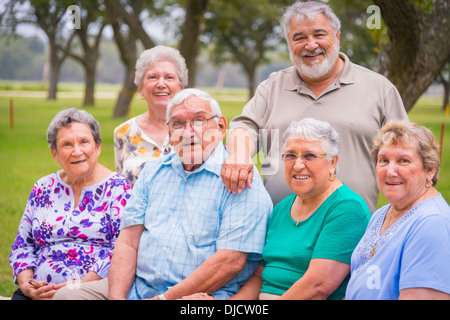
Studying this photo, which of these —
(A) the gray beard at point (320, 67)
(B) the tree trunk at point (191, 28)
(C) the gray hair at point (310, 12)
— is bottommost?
(A) the gray beard at point (320, 67)

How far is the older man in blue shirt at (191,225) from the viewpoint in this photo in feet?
8.11

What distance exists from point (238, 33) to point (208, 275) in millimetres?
28555

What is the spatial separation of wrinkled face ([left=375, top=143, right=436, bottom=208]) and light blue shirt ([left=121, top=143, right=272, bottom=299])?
67 centimetres

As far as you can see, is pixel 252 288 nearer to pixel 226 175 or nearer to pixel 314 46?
pixel 226 175

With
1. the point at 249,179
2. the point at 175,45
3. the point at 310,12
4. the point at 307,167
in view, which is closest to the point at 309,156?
the point at 307,167

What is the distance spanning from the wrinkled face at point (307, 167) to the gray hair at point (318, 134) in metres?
0.02

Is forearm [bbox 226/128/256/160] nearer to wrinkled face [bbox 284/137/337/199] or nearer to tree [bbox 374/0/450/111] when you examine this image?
wrinkled face [bbox 284/137/337/199]

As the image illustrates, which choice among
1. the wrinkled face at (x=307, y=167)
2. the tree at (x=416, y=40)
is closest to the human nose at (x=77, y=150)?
the wrinkled face at (x=307, y=167)

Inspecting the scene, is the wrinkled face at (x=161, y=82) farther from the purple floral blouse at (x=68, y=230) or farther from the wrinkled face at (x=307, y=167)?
the wrinkled face at (x=307, y=167)

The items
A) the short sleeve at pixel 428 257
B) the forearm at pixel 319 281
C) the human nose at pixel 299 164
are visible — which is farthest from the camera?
the human nose at pixel 299 164

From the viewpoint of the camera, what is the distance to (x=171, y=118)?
2.60 meters

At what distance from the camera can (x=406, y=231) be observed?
78.4 inches
